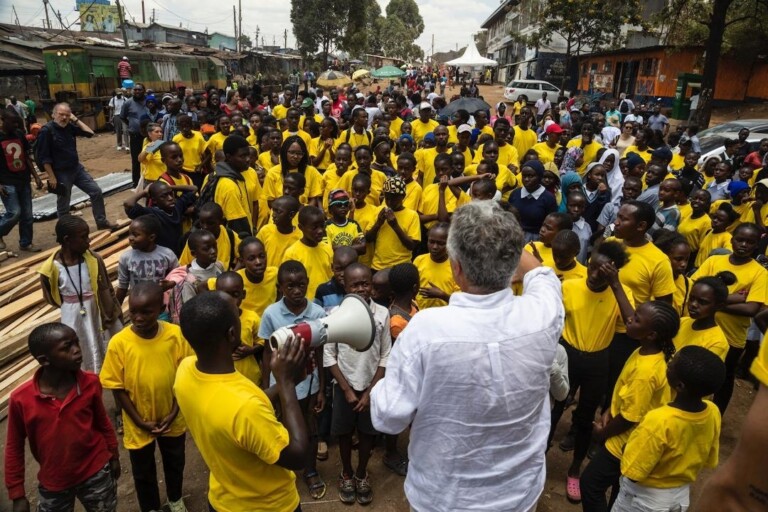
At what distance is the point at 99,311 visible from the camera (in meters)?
3.88

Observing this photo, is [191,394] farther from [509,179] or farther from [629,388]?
[509,179]

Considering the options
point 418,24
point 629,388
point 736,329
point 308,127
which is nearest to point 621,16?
point 308,127

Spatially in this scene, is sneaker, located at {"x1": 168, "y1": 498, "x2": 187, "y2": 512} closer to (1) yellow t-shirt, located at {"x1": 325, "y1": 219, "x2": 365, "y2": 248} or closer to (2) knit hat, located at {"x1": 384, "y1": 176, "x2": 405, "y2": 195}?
(1) yellow t-shirt, located at {"x1": 325, "y1": 219, "x2": 365, "y2": 248}

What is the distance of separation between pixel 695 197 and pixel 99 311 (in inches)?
230

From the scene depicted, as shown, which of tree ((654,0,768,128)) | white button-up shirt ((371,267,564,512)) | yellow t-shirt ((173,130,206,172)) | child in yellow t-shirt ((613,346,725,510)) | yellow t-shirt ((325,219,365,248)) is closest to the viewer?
white button-up shirt ((371,267,564,512))

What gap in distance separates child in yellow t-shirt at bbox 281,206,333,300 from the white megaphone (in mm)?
2086

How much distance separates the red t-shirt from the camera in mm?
2496

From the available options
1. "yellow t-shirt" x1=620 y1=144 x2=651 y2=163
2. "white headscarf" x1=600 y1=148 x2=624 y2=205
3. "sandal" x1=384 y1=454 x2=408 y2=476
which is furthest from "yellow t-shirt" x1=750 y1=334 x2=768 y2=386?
"yellow t-shirt" x1=620 y1=144 x2=651 y2=163

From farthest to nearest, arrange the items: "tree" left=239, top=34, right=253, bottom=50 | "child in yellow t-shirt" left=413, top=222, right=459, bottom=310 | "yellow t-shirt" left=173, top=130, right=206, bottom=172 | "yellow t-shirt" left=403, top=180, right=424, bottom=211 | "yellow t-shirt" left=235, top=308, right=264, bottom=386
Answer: "tree" left=239, top=34, right=253, bottom=50 → "yellow t-shirt" left=173, top=130, right=206, bottom=172 → "yellow t-shirt" left=403, top=180, right=424, bottom=211 → "child in yellow t-shirt" left=413, top=222, right=459, bottom=310 → "yellow t-shirt" left=235, top=308, right=264, bottom=386

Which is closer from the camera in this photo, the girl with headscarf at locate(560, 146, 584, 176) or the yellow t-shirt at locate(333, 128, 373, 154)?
the girl with headscarf at locate(560, 146, 584, 176)

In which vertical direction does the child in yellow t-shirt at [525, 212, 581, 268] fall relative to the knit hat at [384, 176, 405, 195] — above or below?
below

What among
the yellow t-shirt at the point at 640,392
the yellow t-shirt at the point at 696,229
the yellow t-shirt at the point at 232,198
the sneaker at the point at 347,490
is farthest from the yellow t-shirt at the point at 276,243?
the yellow t-shirt at the point at 696,229

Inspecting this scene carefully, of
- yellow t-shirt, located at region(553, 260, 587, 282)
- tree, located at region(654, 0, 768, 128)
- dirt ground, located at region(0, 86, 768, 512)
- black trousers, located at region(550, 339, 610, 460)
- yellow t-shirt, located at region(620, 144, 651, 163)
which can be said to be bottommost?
dirt ground, located at region(0, 86, 768, 512)

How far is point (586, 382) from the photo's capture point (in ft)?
11.4
